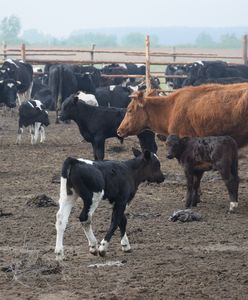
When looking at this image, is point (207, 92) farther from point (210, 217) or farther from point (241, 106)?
point (210, 217)

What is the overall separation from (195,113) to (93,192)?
4.01m

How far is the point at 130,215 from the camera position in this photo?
962 cm

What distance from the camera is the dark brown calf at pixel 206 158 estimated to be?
9828mm

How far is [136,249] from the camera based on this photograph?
8.04m

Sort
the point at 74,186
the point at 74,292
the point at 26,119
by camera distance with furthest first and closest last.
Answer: the point at 26,119 < the point at 74,186 < the point at 74,292

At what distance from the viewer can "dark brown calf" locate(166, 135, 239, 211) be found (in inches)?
387

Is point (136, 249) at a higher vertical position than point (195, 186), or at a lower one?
lower

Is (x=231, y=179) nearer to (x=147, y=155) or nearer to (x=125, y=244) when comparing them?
(x=147, y=155)

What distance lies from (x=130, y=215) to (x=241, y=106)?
242 centimetres

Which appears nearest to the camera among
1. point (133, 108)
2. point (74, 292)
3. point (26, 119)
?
point (74, 292)

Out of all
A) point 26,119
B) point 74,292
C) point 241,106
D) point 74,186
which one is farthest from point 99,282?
point 26,119

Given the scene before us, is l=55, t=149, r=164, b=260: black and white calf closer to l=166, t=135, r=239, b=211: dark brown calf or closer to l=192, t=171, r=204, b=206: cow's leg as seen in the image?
l=166, t=135, r=239, b=211: dark brown calf

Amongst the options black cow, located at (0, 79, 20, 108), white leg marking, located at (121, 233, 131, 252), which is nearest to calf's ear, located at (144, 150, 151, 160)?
white leg marking, located at (121, 233, 131, 252)

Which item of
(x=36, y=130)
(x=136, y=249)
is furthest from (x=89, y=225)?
(x=36, y=130)
